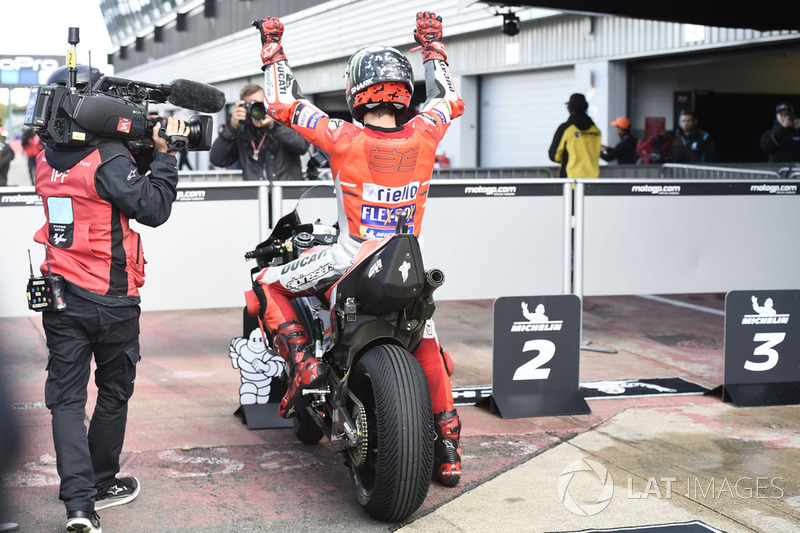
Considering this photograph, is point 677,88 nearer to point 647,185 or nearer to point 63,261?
point 647,185

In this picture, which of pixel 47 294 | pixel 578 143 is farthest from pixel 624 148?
pixel 47 294

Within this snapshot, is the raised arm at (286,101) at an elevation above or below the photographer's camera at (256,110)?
below

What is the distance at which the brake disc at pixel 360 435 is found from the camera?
176 inches

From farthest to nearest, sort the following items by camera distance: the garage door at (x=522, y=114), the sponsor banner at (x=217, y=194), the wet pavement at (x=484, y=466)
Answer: the garage door at (x=522, y=114) < the sponsor banner at (x=217, y=194) < the wet pavement at (x=484, y=466)

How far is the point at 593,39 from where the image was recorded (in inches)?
695

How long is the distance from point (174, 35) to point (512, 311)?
42439 mm

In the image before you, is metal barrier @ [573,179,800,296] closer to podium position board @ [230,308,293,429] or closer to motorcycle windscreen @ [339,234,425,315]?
podium position board @ [230,308,293,429]

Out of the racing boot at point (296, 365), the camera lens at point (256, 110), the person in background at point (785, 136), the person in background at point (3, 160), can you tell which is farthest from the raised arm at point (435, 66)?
the person in background at point (785, 136)

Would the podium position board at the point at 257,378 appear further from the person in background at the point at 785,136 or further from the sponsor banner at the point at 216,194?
the person in background at the point at 785,136

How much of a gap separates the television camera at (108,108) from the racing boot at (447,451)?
5.94ft

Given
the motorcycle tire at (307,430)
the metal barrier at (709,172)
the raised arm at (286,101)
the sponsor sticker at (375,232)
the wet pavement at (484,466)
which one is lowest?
the wet pavement at (484,466)

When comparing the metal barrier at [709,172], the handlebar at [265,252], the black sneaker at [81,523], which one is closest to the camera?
the black sneaker at [81,523]

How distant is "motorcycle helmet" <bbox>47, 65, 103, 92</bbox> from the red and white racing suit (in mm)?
833

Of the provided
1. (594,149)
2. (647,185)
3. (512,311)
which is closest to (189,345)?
(512,311)
